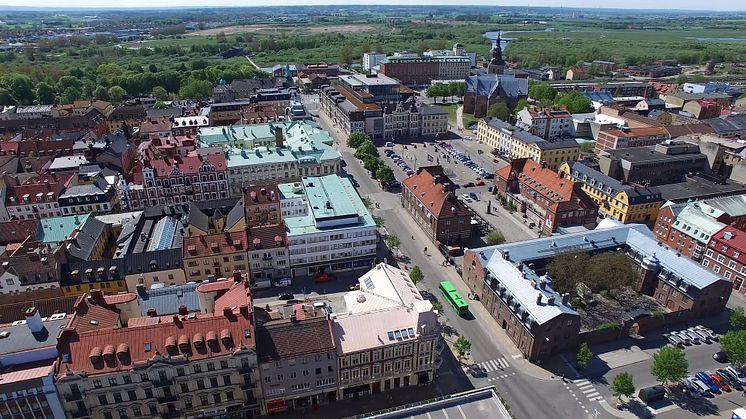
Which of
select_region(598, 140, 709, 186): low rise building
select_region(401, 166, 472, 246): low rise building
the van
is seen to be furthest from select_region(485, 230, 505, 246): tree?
select_region(598, 140, 709, 186): low rise building

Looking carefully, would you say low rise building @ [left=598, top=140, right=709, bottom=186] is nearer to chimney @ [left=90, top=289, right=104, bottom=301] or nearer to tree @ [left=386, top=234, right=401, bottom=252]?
tree @ [left=386, top=234, right=401, bottom=252]

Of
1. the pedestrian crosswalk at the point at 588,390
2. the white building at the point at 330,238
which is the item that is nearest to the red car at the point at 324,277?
the white building at the point at 330,238

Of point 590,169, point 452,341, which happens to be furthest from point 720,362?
point 590,169

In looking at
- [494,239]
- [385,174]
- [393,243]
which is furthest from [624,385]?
[385,174]

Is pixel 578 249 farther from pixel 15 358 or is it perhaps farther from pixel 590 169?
pixel 15 358

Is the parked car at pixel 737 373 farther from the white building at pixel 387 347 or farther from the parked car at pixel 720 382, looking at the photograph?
the white building at pixel 387 347
